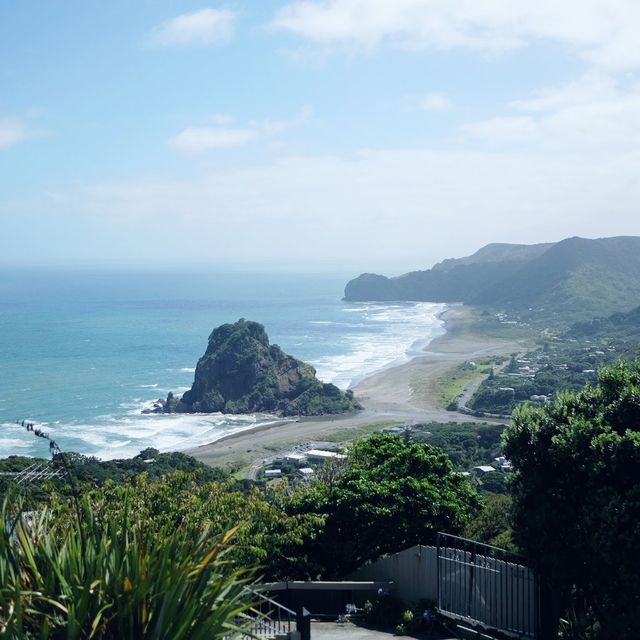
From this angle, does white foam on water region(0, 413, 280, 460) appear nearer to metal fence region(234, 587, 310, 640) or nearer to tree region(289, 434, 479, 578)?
tree region(289, 434, 479, 578)

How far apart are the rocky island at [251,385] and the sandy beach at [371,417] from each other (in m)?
2.89

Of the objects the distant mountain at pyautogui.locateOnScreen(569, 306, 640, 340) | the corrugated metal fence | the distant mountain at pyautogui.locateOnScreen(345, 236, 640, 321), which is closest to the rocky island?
the corrugated metal fence

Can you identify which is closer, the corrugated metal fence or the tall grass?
the tall grass

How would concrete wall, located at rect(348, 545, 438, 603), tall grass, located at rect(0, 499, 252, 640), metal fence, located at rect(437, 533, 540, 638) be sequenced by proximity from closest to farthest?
tall grass, located at rect(0, 499, 252, 640), metal fence, located at rect(437, 533, 540, 638), concrete wall, located at rect(348, 545, 438, 603)

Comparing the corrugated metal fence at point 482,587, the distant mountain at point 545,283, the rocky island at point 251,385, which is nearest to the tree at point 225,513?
the corrugated metal fence at point 482,587

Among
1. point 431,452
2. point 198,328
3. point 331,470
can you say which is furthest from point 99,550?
point 198,328

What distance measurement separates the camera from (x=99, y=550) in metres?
5.69

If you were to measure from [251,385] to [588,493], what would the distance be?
2629 inches

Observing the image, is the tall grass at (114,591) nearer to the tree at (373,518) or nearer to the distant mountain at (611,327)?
the tree at (373,518)

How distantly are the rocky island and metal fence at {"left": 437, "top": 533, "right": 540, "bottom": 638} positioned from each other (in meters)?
56.8

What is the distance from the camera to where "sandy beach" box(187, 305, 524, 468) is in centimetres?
5381

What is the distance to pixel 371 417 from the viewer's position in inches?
2525

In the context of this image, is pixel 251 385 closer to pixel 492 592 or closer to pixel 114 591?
pixel 492 592

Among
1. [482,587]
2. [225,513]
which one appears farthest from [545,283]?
[482,587]
